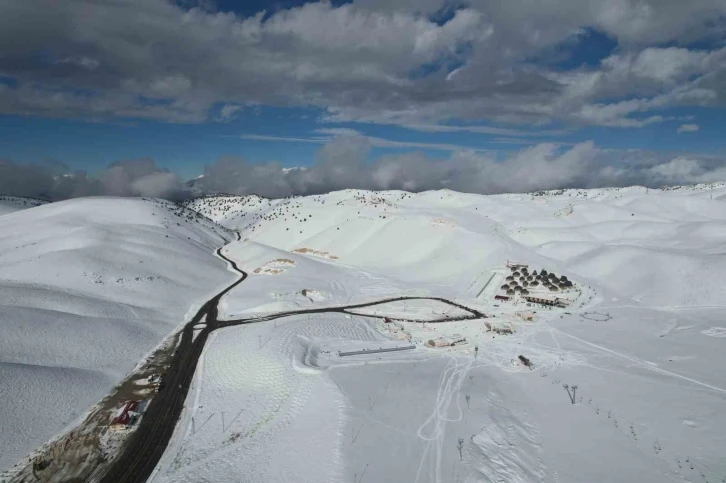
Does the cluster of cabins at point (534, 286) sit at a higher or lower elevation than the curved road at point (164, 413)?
higher

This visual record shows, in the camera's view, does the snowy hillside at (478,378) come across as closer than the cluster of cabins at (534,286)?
Yes

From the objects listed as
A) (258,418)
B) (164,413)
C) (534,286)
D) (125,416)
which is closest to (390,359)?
(258,418)

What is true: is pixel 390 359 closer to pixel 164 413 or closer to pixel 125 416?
pixel 164 413

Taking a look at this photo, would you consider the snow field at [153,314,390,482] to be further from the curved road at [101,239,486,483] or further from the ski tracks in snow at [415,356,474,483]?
the ski tracks in snow at [415,356,474,483]

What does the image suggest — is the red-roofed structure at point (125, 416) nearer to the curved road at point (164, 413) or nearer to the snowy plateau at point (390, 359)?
the curved road at point (164, 413)

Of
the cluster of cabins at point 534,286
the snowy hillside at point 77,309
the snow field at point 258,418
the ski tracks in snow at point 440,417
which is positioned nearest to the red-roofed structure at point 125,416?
the snowy hillside at point 77,309

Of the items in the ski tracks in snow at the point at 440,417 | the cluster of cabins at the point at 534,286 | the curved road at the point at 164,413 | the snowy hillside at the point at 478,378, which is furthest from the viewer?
the cluster of cabins at the point at 534,286

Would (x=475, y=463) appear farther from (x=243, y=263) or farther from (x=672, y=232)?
(x=672, y=232)
